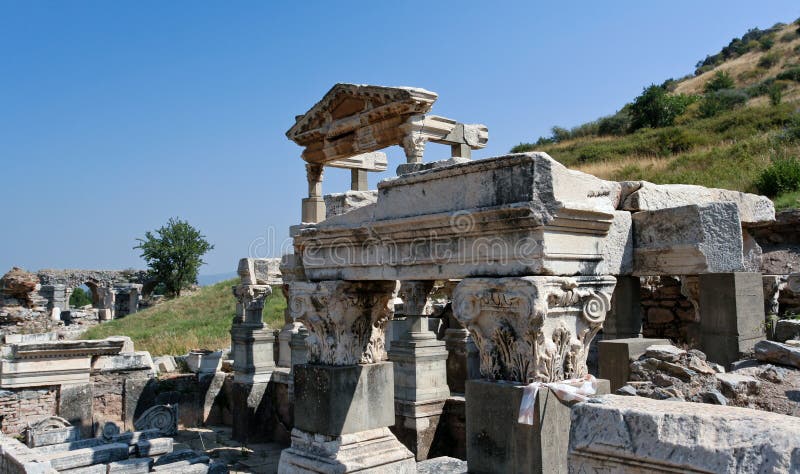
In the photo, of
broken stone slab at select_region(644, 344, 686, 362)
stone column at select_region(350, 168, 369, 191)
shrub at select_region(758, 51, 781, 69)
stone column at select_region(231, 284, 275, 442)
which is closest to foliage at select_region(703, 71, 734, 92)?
shrub at select_region(758, 51, 781, 69)

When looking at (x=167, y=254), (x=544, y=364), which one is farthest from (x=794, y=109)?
(x=167, y=254)

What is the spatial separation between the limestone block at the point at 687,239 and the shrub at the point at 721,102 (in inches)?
1169

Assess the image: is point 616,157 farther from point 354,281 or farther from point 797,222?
point 354,281

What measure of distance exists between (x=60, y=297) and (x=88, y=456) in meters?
25.2

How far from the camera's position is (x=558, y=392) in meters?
3.53

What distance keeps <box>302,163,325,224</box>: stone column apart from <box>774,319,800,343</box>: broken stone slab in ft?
35.4

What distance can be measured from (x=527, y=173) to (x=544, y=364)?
1.10m

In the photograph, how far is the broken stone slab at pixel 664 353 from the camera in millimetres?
5355

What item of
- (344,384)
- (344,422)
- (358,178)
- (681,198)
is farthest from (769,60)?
(344,422)

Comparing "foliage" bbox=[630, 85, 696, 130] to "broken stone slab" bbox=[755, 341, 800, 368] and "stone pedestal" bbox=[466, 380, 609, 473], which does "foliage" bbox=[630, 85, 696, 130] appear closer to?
"broken stone slab" bbox=[755, 341, 800, 368]

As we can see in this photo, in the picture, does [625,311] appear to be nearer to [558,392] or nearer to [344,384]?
[344,384]

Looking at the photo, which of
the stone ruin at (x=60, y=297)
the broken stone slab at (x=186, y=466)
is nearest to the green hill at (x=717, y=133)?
the broken stone slab at (x=186, y=466)

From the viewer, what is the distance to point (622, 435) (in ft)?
8.30

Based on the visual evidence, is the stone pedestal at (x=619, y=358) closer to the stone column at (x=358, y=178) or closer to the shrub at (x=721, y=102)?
the stone column at (x=358, y=178)
